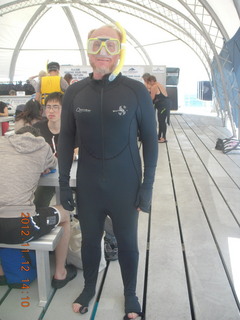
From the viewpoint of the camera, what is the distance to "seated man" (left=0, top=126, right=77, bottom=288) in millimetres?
1928

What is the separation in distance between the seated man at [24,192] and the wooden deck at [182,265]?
32 cm

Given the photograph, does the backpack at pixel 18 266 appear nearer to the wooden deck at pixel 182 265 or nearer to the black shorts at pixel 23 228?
the wooden deck at pixel 182 265

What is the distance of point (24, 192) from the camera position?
79.4 inches

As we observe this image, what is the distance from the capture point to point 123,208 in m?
1.86

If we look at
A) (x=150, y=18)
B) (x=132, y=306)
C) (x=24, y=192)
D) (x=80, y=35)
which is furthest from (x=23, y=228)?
(x=80, y=35)

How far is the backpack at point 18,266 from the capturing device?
217cm

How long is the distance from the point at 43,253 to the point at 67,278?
45 centimetres

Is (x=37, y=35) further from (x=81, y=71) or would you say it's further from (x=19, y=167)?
(x=19, y=167)

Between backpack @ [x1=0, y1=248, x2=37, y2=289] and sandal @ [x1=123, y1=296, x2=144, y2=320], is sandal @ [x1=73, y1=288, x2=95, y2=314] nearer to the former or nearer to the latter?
sandal @ [x1=123, y1=296, x2=144, y2=320]

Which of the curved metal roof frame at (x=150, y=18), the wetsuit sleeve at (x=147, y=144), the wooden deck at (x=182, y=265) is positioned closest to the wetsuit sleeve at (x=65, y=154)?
the wetsuit sleeve at (x=147, y=144)

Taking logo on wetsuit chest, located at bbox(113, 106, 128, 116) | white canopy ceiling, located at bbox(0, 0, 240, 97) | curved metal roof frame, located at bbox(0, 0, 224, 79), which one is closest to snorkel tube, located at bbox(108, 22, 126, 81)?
logo on wetsuit chest, located at bbox(113, 106, 128, 116)

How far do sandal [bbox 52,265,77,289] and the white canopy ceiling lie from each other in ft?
55.6

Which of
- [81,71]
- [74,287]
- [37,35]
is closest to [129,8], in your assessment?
[37,35]

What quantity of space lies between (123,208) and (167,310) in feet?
2.72
